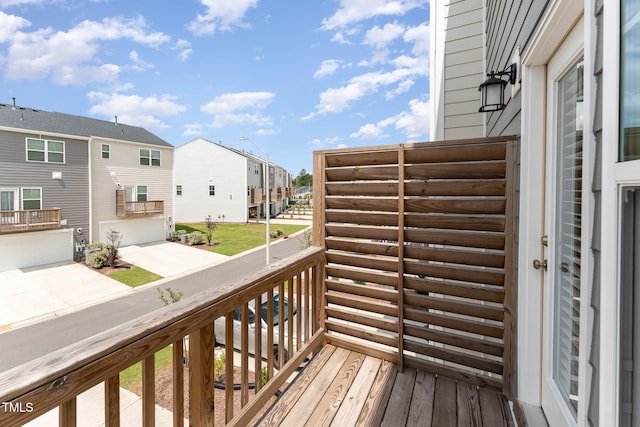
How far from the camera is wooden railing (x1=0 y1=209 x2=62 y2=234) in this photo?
9797 millimetres

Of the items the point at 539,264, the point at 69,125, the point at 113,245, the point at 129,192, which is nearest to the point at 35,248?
the point at 113,245

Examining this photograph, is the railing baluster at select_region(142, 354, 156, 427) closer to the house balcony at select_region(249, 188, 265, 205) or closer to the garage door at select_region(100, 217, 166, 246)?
the garage door at select_region(100, 217, 166, 246)

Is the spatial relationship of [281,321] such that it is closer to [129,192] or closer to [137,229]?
[137,229]

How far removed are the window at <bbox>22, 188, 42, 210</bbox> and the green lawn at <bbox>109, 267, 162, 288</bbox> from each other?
4.48 metres

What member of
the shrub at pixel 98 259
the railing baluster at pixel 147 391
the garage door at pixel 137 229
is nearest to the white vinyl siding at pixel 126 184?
the garage door at pixel 137 229

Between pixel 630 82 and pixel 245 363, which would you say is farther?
pixel 245 363

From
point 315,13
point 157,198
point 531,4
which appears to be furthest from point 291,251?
point 531,4

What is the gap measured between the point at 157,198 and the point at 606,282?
16835mm

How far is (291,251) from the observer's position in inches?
508

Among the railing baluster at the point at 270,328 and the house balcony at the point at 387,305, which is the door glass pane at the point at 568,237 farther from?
the railing baluster at the point at 270,328

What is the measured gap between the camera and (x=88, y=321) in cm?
631

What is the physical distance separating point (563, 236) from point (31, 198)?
49.2 ft

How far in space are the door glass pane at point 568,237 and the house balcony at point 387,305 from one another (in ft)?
1.14

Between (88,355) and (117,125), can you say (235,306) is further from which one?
(117,125)
